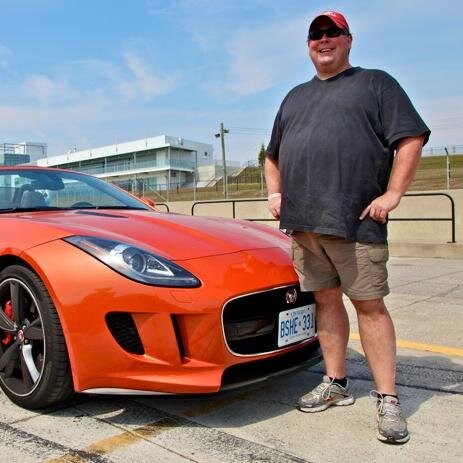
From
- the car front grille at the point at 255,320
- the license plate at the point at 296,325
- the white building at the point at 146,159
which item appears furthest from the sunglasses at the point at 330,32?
the white building at the point at 146,159

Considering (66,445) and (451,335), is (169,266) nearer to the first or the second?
(66,445)

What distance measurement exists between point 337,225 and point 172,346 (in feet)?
3.08

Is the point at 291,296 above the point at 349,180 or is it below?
below

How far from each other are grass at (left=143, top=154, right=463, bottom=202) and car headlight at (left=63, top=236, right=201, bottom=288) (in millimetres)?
12517

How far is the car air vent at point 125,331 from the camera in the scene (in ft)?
8.45

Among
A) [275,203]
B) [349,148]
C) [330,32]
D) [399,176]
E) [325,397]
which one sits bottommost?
[325,397]

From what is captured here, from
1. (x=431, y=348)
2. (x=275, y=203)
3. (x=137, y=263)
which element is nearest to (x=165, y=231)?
(x=137, y=263)

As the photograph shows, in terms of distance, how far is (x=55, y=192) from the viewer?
13.5 ft

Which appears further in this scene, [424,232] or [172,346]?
[424,232]

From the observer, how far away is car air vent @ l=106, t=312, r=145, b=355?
2.58 m

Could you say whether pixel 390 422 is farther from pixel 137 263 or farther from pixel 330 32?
pixel 330 32

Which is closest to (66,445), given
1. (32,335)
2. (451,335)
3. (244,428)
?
(32,335)

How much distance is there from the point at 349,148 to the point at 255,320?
0.93 m

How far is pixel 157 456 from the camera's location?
2.36m
